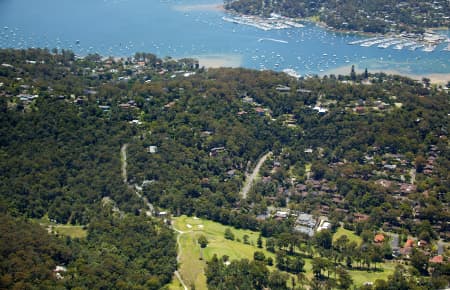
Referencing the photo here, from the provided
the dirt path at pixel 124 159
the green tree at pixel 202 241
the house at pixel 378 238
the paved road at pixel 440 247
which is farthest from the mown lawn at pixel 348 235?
the dirt path at pixel 124 159

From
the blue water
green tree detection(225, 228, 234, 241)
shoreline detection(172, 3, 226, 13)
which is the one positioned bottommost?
green tree detection(225, 228, 234, 241)

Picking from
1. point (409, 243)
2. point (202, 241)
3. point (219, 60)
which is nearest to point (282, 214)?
point (202, 241)

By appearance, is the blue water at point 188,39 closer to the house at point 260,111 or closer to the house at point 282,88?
the house at point 282,88

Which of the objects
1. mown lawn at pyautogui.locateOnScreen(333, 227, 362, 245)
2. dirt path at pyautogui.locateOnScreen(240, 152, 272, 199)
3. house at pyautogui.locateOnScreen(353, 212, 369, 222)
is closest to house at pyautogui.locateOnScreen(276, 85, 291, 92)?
dirt path at pyautogui.locateOnScreen(240, 152, 272, 199)

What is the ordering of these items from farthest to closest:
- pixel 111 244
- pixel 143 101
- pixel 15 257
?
pixel 143 101, pixel 111 244, pixel 15 257

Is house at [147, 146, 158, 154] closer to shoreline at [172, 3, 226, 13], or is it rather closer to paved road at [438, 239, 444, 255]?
paved road at [438, 239, 444, 255]

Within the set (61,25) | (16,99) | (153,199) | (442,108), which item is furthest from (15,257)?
(61,25)

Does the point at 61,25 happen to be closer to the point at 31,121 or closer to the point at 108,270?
the point at 31,121
